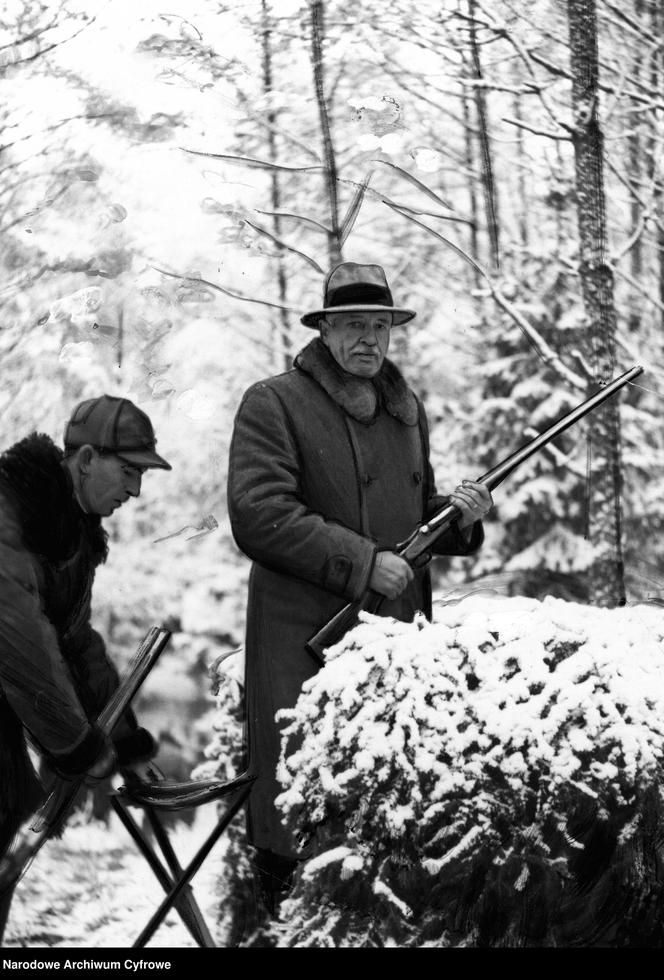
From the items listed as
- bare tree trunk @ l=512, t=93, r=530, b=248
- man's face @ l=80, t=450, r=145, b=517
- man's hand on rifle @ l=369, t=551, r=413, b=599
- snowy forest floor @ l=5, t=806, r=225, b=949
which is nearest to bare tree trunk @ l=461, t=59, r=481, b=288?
bare tree trunk @ l=512, t=93, r=530, b=248

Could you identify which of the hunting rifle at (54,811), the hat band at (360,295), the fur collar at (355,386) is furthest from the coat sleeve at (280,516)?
the hunting rifle at (54,811)

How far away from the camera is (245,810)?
3.85 metres

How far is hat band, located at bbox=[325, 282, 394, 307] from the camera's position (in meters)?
3.88

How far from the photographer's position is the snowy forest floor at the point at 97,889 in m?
3.79

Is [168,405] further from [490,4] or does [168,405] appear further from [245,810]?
[490,4]

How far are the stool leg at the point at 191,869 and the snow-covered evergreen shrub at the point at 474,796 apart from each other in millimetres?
284

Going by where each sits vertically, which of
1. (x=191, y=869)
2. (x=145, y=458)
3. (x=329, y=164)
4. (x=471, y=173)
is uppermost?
(x=329, y=164)

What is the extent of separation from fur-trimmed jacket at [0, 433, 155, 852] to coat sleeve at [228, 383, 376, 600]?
0.50 m

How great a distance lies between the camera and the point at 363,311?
3854mm

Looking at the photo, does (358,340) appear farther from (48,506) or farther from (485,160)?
(48,506)

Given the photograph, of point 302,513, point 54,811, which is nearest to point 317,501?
point 302,513

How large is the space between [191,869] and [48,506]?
124 cm

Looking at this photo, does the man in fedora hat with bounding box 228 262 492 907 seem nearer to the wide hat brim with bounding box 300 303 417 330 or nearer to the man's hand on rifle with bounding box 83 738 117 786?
the wide hat brim with bounding box 300 303 417 330

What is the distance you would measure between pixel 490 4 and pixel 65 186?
170 centimetres
